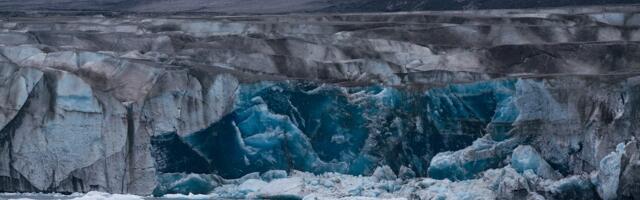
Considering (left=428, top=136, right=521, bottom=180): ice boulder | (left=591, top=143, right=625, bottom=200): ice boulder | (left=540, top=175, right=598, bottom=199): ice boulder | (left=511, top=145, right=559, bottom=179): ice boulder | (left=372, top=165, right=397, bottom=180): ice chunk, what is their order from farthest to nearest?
(left=372, top=165, right=397, bottom=180): ice chunk < (left=428, top=136, right=521, bottom=180): ice boulder < (left=511, top=145, right=559, bottom=179): ice boulder < (left=540, top=175, right=598, bottom=199): ice boulder < (left=591, top=143, right=625, bottom=200): ice boulder

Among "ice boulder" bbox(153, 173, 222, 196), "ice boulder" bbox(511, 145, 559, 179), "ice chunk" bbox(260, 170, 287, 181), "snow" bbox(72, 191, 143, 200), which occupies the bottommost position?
"snow" bbox(72, 191, 143, 200)

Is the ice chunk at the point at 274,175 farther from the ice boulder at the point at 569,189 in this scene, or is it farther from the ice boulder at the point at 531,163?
the ice boulder at the point at 569,189

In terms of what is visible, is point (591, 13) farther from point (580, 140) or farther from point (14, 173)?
point (14, 173)

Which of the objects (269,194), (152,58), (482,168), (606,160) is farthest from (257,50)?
(606,160)

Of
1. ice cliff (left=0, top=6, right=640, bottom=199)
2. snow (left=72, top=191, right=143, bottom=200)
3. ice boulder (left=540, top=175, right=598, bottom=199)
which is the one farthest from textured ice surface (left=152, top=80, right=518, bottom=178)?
ice boulder (left=540, top=175, right=598, bottom=199)

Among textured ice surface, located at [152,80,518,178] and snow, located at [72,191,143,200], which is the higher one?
textured ice surface, located at [152,80,518,178]

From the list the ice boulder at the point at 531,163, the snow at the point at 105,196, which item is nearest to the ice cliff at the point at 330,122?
the ice boulder at the point at 531,163

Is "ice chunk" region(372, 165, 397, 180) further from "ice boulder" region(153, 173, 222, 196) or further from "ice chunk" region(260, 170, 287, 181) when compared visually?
"ice boulder" region(153, 173, 222, 196)
